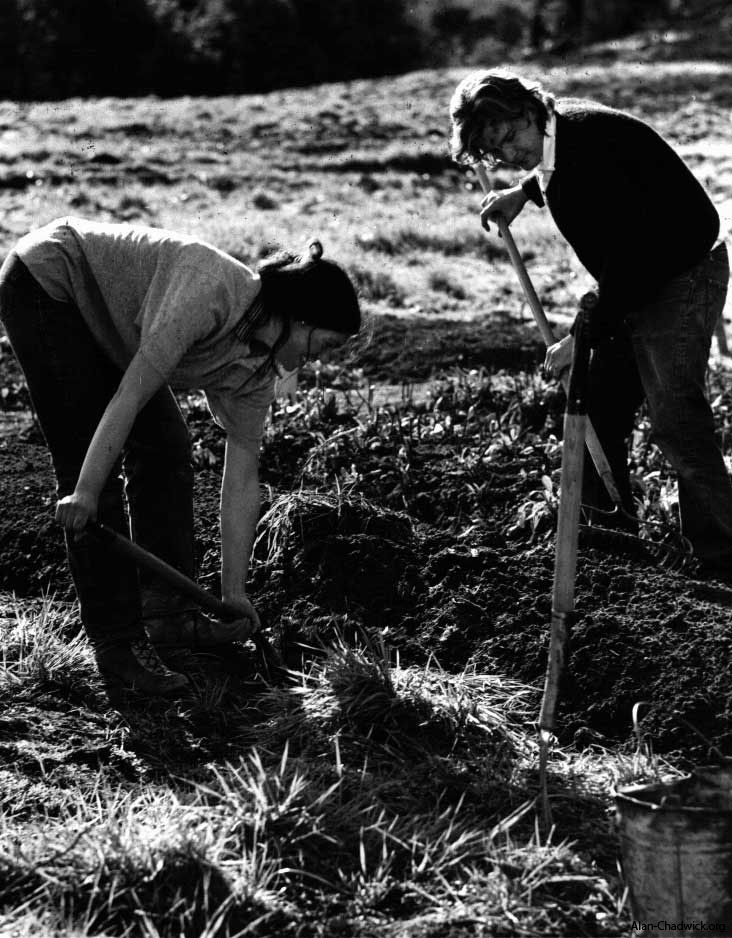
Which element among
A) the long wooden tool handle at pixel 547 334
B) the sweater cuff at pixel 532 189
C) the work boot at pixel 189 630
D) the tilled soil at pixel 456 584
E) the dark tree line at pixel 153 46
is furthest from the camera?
the dark tree line at pixel 153 46

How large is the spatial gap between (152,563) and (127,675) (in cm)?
47

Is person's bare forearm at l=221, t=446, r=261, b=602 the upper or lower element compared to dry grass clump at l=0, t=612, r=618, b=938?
upper

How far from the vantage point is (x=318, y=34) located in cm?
2902

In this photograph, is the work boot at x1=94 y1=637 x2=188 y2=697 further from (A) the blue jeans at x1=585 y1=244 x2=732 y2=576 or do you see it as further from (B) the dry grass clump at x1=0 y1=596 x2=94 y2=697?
(A) the blue jeans at x1=585 y1=244 x2=732 y2=576

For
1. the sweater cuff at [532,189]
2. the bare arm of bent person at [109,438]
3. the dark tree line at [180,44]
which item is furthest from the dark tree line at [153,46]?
the bare arm of bent person at [109,438]

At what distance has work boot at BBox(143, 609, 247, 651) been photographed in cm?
397

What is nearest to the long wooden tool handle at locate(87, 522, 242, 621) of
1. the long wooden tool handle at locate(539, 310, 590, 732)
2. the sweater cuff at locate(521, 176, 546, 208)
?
the long wooden tool handle at locate(539, 310, 590, 732)

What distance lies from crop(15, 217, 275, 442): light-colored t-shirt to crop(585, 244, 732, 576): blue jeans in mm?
1298

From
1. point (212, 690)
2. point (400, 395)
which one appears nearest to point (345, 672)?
point (212, 690)

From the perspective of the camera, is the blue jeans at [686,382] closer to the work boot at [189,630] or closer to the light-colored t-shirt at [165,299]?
the light-colored t-shirt at [165,299]

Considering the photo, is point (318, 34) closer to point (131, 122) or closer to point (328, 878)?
point (131, 122)

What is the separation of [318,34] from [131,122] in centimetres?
1038

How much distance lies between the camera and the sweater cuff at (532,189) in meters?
4.43

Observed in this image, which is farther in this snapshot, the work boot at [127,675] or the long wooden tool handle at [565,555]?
the work boot at [127,675]
